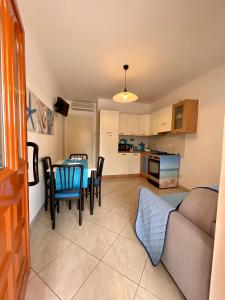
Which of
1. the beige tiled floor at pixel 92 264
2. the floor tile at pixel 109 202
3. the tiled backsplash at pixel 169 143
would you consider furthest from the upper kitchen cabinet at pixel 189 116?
the beige tiled floor at pixel 92 264

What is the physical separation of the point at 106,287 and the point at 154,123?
3.99 meters

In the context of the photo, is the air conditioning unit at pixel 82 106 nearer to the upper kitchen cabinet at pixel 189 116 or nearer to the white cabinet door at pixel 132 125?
the white cabinet door at pixel 132 125

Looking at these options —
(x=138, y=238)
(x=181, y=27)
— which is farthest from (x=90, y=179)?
(x=181, y=27)

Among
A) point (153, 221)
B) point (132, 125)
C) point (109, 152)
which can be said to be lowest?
point (153, 221)

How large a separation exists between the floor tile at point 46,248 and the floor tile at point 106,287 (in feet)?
1.55

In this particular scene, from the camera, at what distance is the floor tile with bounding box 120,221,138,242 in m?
1.69

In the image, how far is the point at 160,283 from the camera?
1.15 m

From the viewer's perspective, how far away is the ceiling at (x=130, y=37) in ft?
4.75

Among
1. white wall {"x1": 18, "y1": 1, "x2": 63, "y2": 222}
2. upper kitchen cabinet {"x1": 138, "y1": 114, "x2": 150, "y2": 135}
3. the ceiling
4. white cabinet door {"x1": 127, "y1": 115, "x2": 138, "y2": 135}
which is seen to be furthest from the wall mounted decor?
upper kitchen cabinet {"x1": 138, "y1": 114, "x2": 150, "y2": 135}

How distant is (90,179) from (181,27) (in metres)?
2.40

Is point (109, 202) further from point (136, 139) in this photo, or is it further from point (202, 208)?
point (136, 139)

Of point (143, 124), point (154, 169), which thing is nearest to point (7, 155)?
point (154, 169)

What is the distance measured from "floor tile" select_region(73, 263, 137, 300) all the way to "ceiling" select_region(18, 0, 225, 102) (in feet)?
8.70

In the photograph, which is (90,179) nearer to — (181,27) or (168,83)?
(181,27)
